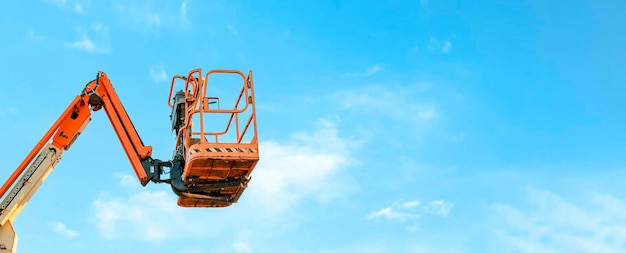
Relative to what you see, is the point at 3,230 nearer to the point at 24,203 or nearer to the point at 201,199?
the point at 24,203

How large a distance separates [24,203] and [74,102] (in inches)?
72.7

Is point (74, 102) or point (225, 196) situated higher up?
point (74, 102)

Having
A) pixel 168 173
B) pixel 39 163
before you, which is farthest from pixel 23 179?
pixel 168 173

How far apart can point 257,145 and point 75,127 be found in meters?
3.36

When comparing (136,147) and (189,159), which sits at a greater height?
(136,147)

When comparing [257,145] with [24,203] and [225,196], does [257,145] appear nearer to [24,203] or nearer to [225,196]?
[225,196]

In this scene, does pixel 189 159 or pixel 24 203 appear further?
pixel 24 203

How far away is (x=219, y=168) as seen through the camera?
1155 centimetres

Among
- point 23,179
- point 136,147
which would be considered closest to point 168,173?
point 136,147

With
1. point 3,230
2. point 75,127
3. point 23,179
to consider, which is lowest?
point 3,230

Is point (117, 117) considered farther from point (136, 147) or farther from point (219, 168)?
point (219, 168)

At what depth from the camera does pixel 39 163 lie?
40.4ft

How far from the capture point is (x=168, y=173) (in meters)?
12.4

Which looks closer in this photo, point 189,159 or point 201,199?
point 189,159
